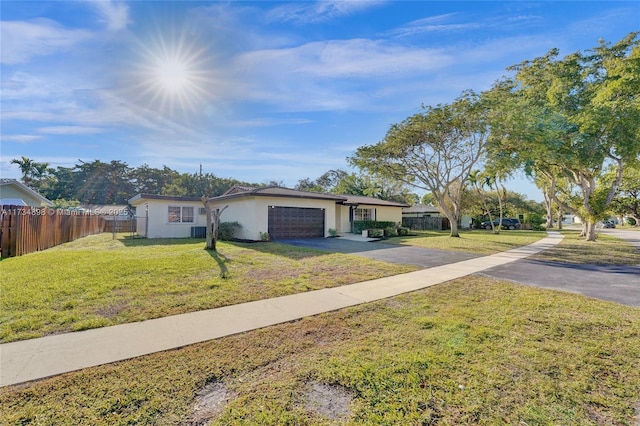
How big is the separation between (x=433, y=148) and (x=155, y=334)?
18912 mm

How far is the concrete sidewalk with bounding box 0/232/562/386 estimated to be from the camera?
10.3 ft

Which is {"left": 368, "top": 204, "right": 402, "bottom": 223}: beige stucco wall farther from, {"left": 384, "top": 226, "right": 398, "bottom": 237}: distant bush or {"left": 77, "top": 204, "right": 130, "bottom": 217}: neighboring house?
{"left": 77, "top": 204, "right": 130, "bottom": 217}: neighboring house

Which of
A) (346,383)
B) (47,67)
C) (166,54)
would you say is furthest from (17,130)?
(346,383)

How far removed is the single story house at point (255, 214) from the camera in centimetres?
1605

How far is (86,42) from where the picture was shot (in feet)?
28.5

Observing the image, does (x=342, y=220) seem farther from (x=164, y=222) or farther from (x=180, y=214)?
(x=164, y=222)

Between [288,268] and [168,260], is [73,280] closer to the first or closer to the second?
[168,260]

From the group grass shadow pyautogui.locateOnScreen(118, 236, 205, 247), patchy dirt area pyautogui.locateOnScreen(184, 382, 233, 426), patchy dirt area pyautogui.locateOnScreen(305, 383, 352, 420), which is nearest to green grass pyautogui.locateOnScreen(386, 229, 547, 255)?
grass shadow pyautogui.locateOnScreen(118, 236, 205, 247)

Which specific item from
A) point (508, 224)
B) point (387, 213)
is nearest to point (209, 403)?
point (387, 213)

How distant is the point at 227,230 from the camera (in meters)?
16.5

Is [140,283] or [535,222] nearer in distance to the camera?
[140,283]

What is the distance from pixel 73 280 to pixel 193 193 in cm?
3839

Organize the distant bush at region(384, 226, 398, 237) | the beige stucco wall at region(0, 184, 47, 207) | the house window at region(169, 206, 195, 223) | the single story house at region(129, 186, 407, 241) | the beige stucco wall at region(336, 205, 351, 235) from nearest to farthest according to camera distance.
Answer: the single story house at region(129, 186, 407, 241) → the house window at region(169, 206, 195, 223) → the beige stucco wall at region(0, 184, 47, 207) → the distant bush at region(384, 226, 398, 237) → the beige stucco wall at region(336, 205, 351, 235)

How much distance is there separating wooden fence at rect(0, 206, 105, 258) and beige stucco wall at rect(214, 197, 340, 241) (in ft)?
26.8
